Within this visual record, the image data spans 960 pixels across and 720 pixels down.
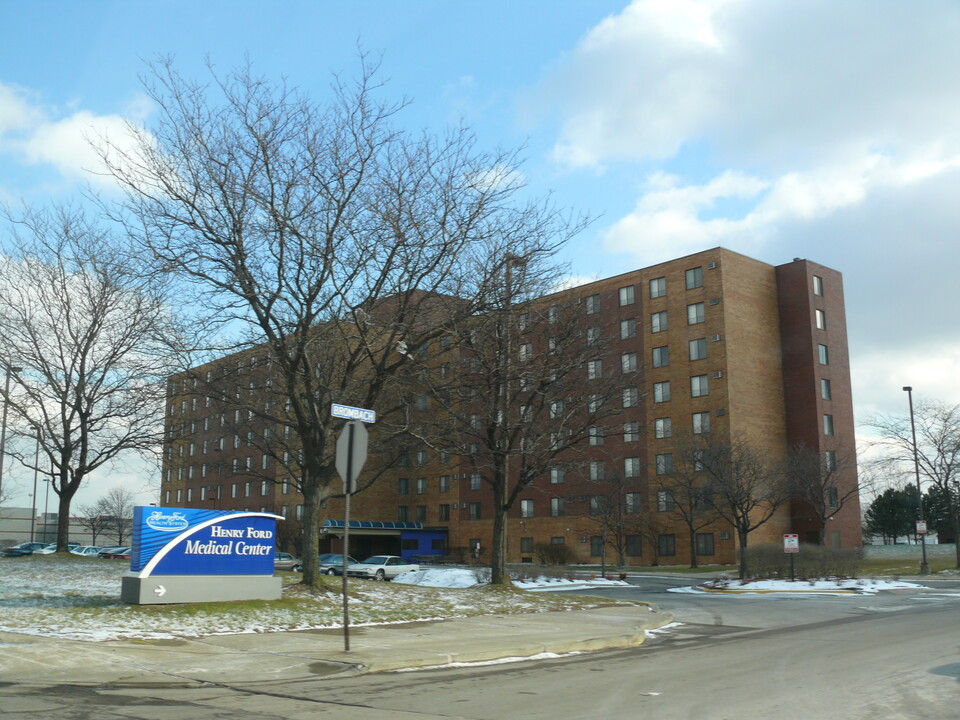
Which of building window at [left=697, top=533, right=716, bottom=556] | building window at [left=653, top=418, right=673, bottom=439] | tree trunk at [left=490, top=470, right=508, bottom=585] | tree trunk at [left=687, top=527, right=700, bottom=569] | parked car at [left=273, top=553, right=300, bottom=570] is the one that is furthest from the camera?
building window at [left=653, top=418, right=673, bottom=439]

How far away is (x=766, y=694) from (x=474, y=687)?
9.89 feet

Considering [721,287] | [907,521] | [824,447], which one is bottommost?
[907,521]

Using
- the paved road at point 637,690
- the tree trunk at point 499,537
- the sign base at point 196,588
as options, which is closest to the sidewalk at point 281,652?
the paved road at point 637,690

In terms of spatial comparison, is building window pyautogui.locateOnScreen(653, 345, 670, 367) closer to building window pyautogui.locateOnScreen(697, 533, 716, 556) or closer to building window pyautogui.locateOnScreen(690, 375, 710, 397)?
building window pyautogui.locateOnScreen(690, 375, 710, 397)

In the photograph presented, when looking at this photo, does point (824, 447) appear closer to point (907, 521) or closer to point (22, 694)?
point (907, 521)

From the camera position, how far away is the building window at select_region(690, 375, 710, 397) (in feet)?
198

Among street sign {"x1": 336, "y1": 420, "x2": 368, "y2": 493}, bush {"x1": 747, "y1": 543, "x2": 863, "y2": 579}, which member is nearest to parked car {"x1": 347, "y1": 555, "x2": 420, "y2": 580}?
bush {"x1": 747, "y1": 543, "x2": 863, "y2": 579}

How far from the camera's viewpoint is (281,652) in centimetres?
1116

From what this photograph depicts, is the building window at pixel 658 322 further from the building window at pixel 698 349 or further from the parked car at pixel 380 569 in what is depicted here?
the parked car at pixel 380 569

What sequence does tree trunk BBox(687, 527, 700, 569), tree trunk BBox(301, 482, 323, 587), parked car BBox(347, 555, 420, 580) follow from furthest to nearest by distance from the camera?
tree trunk BBox(687, 527, 700, 569) → parked car BBox(347, 555, 420, 580) → tree trunk BBox(301, 482, 323, 587)

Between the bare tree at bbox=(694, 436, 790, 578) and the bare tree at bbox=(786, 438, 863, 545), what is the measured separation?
6.97ft

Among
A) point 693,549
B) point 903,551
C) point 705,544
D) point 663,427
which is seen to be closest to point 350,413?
point 693,549

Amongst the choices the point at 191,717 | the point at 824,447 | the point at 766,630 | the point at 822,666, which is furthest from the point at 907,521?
the point at 191,717

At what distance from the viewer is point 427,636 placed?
13.6m
